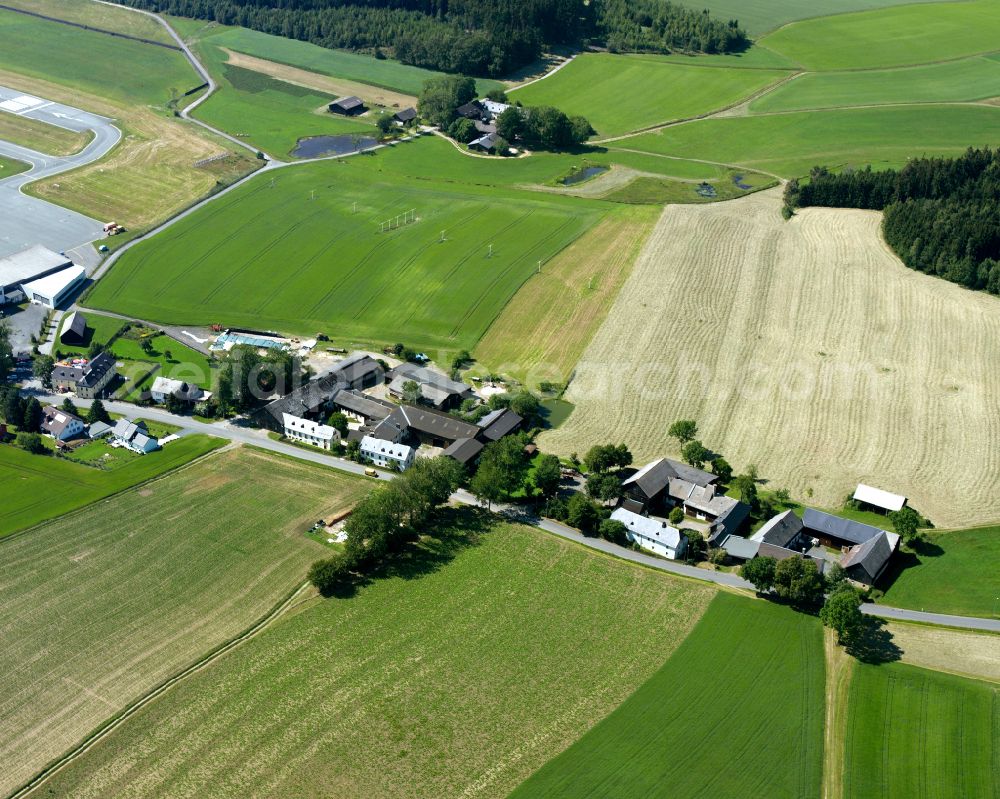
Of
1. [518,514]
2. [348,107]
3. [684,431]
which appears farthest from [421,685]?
[348,107]

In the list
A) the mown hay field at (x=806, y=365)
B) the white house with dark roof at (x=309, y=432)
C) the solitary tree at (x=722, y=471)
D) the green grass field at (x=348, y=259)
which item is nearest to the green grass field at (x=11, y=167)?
the green grass field at (x=348, y=259)

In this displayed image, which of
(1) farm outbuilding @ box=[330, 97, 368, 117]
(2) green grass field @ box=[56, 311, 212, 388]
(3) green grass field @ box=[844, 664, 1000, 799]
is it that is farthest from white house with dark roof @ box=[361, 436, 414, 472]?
(1) farm outbuilding @ box=[330, 97, 368, 117]

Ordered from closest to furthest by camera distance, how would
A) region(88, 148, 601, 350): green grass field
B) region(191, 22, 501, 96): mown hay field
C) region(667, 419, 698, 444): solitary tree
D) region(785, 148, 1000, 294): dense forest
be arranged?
region(667, 419, 698, 444): solitary tree, region(88, 148, 601, 350): green grass field, region(785, 148, 1000, 294): dense forest, region(191, 22, 501, 96): mown hay field

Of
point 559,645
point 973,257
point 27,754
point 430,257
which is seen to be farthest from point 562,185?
point 27,754

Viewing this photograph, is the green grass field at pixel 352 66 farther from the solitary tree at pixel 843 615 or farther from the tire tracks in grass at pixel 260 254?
the solitary tree at pixel 843 615

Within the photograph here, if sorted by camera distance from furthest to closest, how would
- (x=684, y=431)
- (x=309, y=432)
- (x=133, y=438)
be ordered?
(x=309, y=432), (x=133, y=438), (x=684, y=431)

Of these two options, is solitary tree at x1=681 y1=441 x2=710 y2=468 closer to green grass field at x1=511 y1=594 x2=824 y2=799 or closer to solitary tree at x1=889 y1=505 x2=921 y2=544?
solitary tree at x1=889 y1=505 x2=921 y2=544

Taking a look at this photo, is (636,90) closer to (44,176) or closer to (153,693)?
(44,176)
